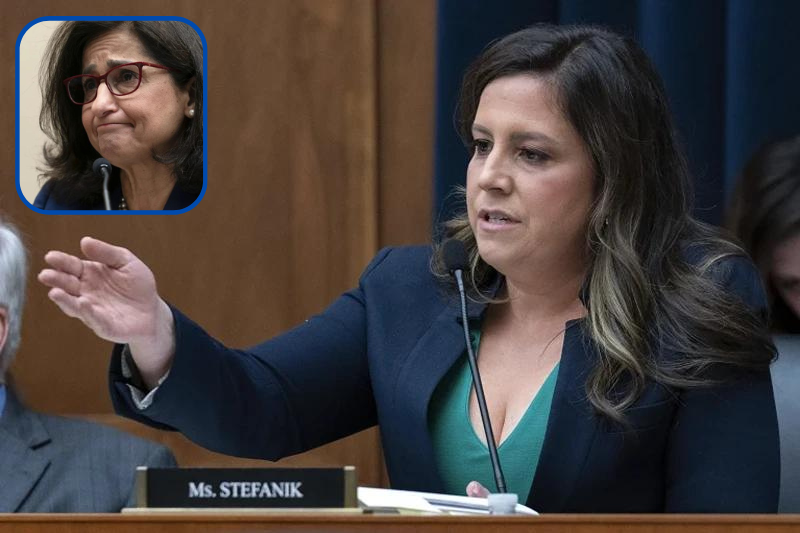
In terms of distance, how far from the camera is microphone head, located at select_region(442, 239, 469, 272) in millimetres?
1521

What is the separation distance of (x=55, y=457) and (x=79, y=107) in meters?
0.48

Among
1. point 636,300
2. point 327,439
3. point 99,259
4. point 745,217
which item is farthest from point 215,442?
point 745,217

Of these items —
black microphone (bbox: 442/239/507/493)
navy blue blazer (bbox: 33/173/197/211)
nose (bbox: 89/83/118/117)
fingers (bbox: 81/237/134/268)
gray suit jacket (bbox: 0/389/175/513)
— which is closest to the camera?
fingers (bbox: 81/237/134/268)

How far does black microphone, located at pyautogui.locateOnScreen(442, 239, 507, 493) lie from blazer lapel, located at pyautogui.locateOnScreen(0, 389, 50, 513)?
1.79 ft

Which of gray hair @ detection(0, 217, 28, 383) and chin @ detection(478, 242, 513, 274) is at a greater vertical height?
chin @ detection(478, 242, 513, 274)

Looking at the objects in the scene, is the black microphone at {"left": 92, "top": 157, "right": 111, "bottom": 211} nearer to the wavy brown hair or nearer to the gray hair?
the gray hair

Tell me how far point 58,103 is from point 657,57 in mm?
843

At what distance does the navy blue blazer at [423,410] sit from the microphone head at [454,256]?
7cm

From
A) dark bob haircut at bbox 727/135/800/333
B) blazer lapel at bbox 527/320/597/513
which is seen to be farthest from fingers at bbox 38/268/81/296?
dark bob haircut at bbox 727/135/800/333

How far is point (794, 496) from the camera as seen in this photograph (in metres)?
1.75

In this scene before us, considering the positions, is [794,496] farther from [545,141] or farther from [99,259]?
[99,259]

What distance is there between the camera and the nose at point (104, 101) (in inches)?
71.3

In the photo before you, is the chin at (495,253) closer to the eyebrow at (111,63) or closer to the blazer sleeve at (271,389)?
the blazer sleeve at (271,389)

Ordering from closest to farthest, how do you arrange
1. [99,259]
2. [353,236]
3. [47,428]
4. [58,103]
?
[99,259]
[47,428]
[58,103]
[353,236]
